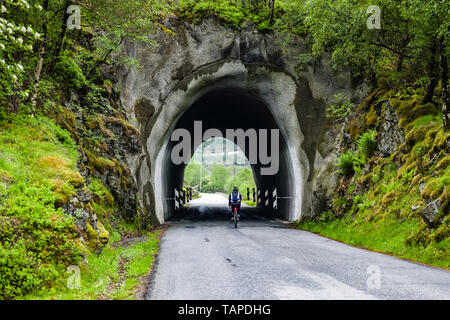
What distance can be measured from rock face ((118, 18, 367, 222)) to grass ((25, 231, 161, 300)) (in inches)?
348

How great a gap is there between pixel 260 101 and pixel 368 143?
7.86m

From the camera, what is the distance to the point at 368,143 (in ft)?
47.0

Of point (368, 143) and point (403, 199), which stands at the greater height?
point (368, 143)

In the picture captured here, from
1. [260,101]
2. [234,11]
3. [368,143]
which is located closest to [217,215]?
[260,101]

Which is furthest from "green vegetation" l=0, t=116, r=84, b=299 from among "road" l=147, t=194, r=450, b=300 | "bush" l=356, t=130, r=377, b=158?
"bush" l=356, t=130, r=377, b=158

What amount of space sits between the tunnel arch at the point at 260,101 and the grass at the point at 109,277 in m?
9.11

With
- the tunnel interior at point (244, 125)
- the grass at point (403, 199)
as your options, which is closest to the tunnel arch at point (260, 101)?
the tunnel interior at point (244, 125)

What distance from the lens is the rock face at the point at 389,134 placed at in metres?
13.2

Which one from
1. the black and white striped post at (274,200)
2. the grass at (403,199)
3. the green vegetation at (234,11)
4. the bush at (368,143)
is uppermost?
the green vegetation at (234,11)

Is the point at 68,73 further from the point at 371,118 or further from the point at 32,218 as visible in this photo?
the point at 371,118

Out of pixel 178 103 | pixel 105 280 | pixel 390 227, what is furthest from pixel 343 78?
pixel 105 280

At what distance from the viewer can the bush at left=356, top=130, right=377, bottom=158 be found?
1424 centimetres

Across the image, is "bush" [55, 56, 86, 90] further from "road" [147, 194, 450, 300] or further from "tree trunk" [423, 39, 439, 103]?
"tree trunk" [423, 39, 439, 103]

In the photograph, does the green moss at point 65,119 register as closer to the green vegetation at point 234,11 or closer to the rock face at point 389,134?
the green vegetation at point 234,11
